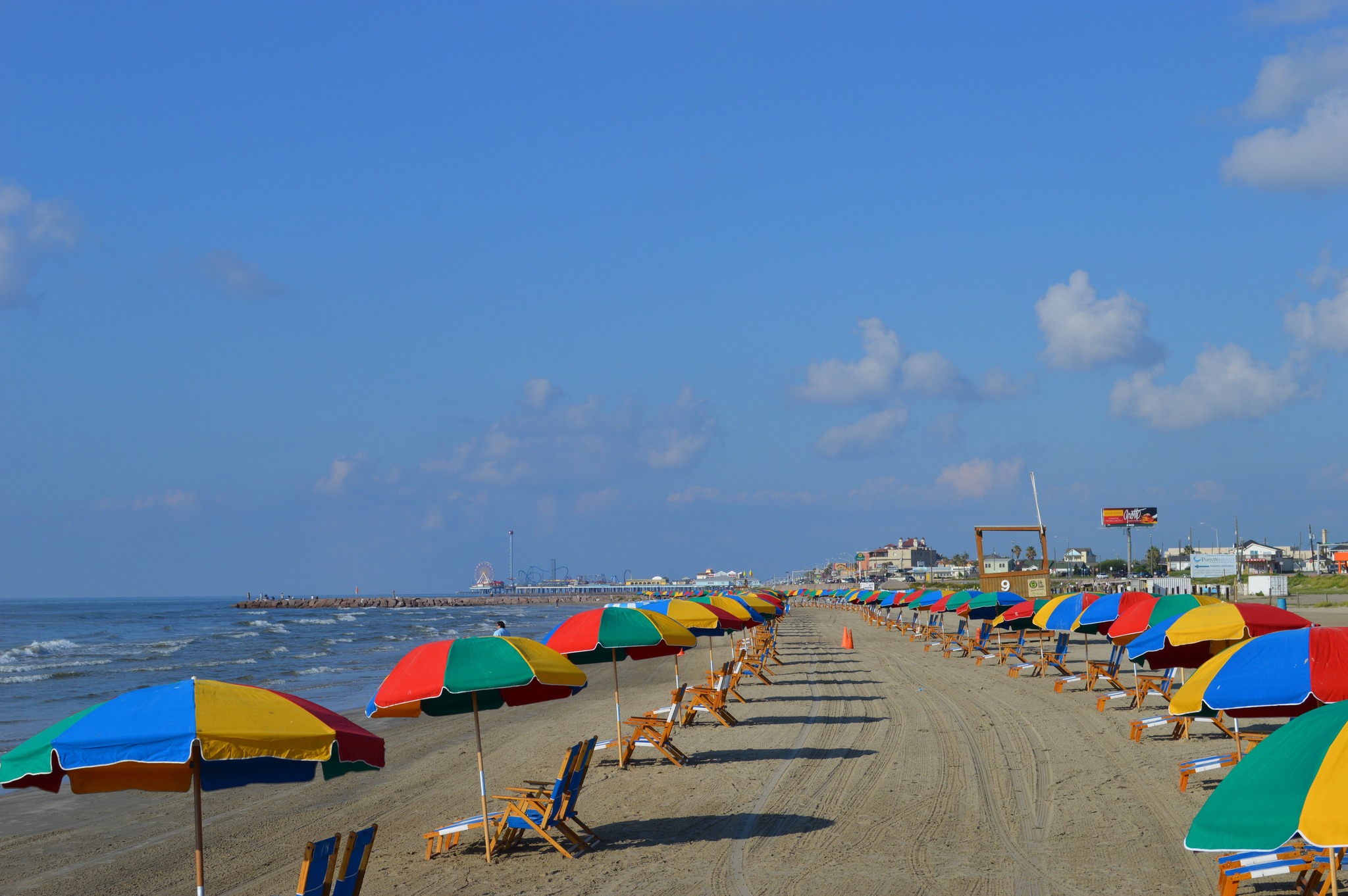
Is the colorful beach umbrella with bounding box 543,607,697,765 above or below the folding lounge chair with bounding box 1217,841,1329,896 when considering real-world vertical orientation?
above

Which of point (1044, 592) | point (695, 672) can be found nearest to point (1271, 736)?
point (695, 672)

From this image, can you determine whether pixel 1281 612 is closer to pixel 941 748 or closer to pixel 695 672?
pixel 941 748

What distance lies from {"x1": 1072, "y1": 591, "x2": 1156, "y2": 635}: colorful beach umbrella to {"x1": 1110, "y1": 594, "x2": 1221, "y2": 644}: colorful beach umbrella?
697 millimetres

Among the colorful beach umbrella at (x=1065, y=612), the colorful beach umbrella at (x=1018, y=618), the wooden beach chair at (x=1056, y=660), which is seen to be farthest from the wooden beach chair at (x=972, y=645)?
the colorful beach umbrella at (x=1065, y=612)

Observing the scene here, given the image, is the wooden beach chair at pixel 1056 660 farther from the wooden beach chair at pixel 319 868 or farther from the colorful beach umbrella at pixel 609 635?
the wooden beach chair at pixel 319 868

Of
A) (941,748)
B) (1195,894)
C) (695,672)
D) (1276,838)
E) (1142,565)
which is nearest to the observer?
(1276,838)

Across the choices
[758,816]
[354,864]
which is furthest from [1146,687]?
[354,864]

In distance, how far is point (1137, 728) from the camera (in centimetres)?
1394

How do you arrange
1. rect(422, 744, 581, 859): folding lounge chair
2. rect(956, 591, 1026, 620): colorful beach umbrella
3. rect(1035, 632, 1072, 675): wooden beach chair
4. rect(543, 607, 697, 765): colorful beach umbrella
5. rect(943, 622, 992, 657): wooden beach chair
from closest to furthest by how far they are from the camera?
rect(422, 744, 581, 859): folding lounge chair, rect(543, 607, 697, 765): colorful beach umbrella, rect(1035, 632, 1072, 675): wooden beach chair, rect(956, 591, 1026, 620): colorful beach umbrella, rect(943, 622, 992, 657): wooden beach chair

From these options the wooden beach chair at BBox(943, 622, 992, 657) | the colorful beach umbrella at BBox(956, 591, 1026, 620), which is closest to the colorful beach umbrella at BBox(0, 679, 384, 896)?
the wooden beach chair at BBox(943, 622, 992, 657)

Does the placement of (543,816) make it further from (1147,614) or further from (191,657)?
(191,657)

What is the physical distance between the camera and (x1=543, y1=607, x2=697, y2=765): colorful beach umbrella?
11797mm

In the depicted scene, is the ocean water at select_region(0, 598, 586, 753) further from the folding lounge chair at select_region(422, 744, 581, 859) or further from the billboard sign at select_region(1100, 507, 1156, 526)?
the billboard sign at select_region(1100, 507, 1156, 526)

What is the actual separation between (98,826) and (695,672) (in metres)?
18.9
